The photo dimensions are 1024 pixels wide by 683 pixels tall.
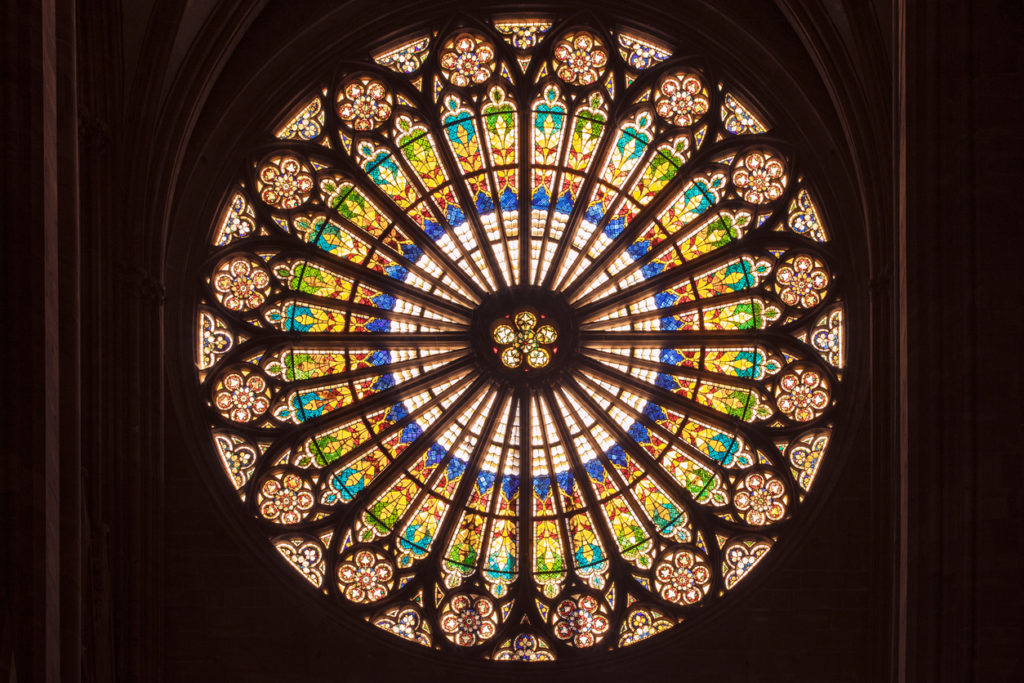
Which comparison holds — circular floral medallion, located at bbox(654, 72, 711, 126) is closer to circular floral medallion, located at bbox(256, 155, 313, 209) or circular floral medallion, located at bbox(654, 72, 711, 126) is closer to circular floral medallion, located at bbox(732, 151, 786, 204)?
circular floral medallion, located at bbox(732, 151, 786, 204)

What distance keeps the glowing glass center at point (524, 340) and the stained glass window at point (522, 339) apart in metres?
0.03

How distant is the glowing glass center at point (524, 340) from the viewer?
663 inches

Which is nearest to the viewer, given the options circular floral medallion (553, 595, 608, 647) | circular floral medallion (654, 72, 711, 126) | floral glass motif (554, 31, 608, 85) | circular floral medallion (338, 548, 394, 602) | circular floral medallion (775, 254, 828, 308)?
circular floral medallion (553, 595, 608, 647)

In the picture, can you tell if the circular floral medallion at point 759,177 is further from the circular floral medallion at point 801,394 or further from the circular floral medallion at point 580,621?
the circular floral medallion at point 580,621

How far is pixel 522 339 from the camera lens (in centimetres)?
1686

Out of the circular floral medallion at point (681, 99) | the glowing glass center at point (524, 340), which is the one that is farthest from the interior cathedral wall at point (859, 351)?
the glowing glass center at point (524, 340)

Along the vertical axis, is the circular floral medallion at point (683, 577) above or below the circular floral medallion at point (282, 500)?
below

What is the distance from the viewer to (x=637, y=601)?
16.3 m

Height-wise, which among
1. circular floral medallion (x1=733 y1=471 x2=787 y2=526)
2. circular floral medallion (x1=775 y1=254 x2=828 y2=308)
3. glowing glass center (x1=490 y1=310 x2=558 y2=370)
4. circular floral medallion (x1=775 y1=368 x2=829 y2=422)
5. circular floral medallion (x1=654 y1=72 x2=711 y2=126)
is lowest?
circular floral medallion (x1=733 y1=471 x2=787 y2=526)

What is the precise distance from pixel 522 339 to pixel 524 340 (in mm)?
21

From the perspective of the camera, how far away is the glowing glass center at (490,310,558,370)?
16844 mm

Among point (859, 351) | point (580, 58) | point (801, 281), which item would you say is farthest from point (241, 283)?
point (859, 351)

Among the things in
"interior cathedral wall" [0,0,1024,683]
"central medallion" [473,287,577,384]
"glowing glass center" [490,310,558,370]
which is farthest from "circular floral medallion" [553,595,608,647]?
"glowing glass center" [490,310,558,370]

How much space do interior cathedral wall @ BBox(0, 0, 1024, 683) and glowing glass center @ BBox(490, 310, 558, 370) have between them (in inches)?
111
